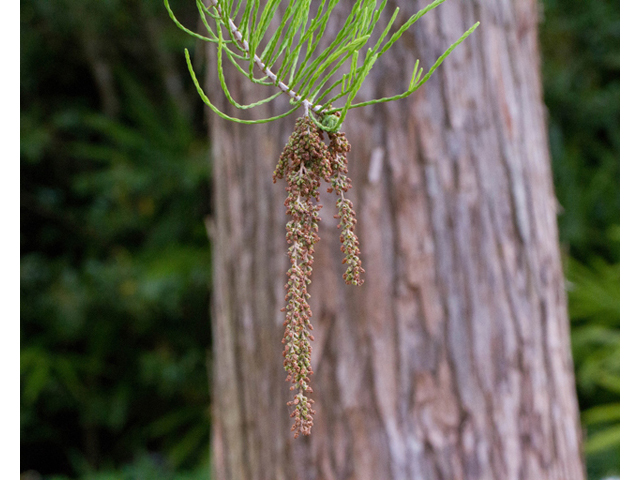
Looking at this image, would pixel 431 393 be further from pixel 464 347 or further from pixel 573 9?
pixel 573 9

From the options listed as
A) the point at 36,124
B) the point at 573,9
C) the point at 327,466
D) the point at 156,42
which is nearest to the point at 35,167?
the point at 36,124

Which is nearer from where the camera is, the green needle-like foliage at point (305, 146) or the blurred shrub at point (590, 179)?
the green needle-like foliage at point (305, 146)

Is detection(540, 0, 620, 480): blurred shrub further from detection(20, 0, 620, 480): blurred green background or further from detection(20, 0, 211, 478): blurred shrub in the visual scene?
detection(20, 0, 211, 478): blurred shrub

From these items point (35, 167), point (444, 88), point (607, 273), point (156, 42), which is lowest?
point (607, 273)

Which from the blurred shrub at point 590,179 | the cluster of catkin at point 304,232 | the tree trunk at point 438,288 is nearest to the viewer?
the cluster of catkin at point 304,232

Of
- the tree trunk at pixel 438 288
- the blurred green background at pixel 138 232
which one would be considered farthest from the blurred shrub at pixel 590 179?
the tree trunk at pixel 438 288

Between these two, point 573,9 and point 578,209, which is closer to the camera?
point 578,209

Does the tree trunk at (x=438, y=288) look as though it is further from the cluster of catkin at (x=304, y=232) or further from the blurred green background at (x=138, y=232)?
the blurred green background at (x=138, y=232)
